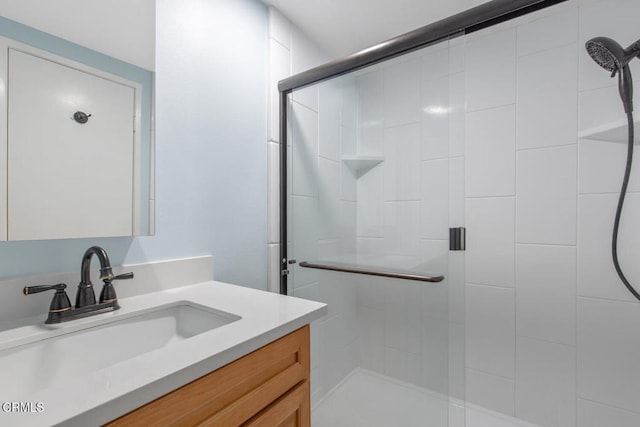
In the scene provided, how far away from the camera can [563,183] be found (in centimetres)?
133

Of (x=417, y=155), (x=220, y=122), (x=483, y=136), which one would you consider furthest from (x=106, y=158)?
(x=483, y=136)

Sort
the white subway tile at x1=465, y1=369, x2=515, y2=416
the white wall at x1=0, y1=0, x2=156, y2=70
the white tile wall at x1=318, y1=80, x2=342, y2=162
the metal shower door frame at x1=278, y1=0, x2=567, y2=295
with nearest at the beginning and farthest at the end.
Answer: the white wall at x1=0, y1=0, x2=156, y2=70 < the metal shower door frame at x1=278, y1=0, x2=567, y2=295 < the white tile wall at x1=318, y1=80, x2=342, y2=162 < the white subway tile at x1=465, y1=369, x2=515, y2=416

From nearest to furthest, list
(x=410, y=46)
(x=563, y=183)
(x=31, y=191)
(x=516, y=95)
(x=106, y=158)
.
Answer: (x=31, y=191) < (x=106, y=158) < (x=410, y=46) < (x=563, y=183) < (x=516, y=95)

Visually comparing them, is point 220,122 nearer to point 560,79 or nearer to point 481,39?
point 481,39

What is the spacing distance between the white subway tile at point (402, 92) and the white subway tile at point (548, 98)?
2.37 feet

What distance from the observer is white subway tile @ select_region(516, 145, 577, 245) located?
1.32 m

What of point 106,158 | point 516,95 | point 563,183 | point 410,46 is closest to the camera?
point 106,158

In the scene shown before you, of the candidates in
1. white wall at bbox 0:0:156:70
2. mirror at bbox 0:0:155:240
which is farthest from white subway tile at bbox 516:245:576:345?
white wall at bbox 0:0:156:70

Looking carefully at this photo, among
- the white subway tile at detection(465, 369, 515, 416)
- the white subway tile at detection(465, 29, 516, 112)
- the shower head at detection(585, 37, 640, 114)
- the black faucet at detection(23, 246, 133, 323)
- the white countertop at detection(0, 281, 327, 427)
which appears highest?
the white subway tile at detection(465, 29, 516, 112)

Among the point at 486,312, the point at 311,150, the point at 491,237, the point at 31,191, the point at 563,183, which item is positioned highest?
the point at 311,150

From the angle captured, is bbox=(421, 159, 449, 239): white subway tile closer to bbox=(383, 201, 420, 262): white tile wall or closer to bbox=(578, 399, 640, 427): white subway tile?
bbox=(383, 201, 420, 262): white tile wall

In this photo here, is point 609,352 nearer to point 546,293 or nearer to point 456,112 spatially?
point 546,293

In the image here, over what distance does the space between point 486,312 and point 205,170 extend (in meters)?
1.51

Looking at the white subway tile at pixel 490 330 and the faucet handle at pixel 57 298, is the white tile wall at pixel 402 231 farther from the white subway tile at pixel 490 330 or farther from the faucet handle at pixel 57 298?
the faucet handle at pixel 57 298
